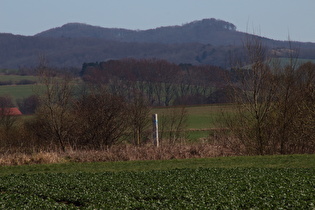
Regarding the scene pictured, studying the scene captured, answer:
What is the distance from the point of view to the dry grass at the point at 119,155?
28016 millimetres

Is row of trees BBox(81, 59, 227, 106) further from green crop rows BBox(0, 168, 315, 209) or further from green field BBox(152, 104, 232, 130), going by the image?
green crop rows BBox(0, 168, 315, 209)

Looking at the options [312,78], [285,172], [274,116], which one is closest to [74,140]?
[274,116]

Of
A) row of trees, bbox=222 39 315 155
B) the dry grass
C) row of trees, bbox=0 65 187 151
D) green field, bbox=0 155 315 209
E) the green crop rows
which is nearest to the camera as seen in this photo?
the green crop rows

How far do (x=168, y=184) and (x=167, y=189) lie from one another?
1.16 m

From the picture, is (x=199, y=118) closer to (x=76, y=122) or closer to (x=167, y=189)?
(x=76, y=122)

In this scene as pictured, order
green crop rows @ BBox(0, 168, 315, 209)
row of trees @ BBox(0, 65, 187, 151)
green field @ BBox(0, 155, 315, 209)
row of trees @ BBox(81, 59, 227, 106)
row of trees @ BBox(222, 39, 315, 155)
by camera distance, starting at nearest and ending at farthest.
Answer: green crop rows @ BBox(0, 168, 315, 209)
green field @ BBox(0, 155, 315, 209)
row of trees @ BBox(222, 39, 315, 155)
row of trees @ BBox(0, 65, 187, 151)
row of trees @ BBox(81, 59, 227, 106)

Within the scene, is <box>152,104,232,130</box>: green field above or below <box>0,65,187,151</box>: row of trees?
below

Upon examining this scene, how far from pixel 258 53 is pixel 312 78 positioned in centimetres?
397

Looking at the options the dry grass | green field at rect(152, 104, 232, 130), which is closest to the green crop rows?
the dry grass


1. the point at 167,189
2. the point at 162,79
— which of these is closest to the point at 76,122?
the point at 167,189

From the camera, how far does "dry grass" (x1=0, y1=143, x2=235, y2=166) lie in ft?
91.9

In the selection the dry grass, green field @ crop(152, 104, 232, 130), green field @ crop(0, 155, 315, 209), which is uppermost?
green field @ crop(0, 155, 315, 209)

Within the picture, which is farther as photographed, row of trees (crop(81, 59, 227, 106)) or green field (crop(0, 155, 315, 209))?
row of trees (crop(81, 59, 227, 106))

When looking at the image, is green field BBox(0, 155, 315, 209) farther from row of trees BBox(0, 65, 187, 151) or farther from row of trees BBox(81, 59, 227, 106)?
row of trees BBox(81, 59, 227, 106)
